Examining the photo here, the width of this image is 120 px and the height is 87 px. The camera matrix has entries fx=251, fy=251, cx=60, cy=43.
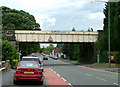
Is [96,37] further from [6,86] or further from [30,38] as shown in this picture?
[6,86]

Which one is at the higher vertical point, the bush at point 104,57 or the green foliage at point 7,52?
the green foliage at point 7,52

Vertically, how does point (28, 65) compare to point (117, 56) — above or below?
above

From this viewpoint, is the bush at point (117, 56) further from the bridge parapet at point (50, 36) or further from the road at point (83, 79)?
the road at point (83, 79)

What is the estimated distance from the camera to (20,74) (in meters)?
15.0

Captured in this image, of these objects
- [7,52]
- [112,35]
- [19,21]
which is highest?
[19,21]

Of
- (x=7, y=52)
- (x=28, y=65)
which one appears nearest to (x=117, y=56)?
(x=7, y=52)

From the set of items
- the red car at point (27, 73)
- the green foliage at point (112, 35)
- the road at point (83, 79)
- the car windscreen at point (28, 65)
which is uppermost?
the green foliage at point (112, 35)

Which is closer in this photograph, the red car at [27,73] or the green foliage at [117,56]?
the red car at [27,73]

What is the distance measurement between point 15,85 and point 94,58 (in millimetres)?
44574

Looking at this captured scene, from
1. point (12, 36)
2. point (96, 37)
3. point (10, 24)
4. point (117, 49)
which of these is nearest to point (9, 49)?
point (12, 36)

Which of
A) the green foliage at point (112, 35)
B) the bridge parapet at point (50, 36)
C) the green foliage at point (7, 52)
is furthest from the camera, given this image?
the bridge parapet at point (50, 36)

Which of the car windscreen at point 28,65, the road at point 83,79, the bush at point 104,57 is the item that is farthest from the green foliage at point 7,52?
the car windscreen at point 28,65

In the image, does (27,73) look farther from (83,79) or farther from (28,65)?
(83,79)

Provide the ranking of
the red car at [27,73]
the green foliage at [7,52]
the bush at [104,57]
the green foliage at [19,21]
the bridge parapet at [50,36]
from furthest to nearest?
the green foliage at [19,21] → the bridge parapet at [50,36] → the bush at [104,57] → the green foliage at [7,52] → the red car at [27,73]
